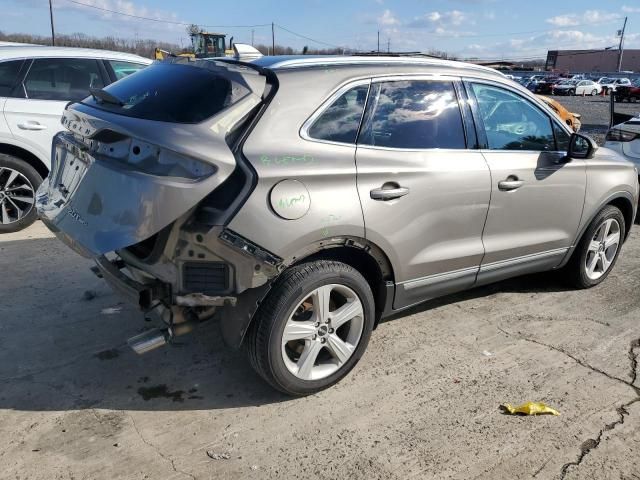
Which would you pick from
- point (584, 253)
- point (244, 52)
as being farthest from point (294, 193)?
point (584, 253)

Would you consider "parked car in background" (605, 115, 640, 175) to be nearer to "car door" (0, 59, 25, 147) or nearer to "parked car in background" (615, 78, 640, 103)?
"car door" (0, 59, 25, 147)

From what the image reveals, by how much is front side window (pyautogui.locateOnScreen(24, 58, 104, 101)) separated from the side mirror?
16.4 ft

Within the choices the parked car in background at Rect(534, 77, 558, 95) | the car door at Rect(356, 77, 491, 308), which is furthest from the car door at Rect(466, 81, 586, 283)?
the parked car in background at Rect(534, 77, 558, 95)

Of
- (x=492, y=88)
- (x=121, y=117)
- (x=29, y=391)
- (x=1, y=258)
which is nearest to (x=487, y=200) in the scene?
(x=492, y=88)

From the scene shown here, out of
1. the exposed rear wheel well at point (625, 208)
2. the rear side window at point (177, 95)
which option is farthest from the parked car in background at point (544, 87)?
the rear side window at point (177, 95)

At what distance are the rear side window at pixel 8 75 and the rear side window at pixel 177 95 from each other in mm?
3137

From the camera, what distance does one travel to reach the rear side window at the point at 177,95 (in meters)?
2.83

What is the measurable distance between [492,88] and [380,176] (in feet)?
4.37

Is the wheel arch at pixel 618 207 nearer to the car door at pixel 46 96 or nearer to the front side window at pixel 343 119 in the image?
the front side window at pixel 343 119

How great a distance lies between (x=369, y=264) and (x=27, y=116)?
Result: 439 cm

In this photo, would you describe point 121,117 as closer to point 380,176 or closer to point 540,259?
point 380,176

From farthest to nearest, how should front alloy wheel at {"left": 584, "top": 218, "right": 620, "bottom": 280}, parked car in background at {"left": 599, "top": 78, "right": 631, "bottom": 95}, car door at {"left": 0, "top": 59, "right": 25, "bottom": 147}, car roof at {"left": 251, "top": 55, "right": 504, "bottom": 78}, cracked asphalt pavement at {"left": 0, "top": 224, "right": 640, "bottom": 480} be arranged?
parked car in background at {"left": 599, "top": 78, "right": 631, "bottom": 95}
car door at {"left": 0, "top": 59, "right": 25, "bottom": 147}
front alloy wheel at {"left": 584, "top": 218, "right": 620, "bottom": 280}
car roof at {"left": 251, "top": 55, "right": 504, "bottom": 78}
cracked asphalt pavement at {"left": 0, "top": 224, "right": 640, "bottom": 480}

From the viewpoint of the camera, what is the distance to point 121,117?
2.93m

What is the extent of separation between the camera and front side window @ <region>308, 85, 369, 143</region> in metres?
3.02
